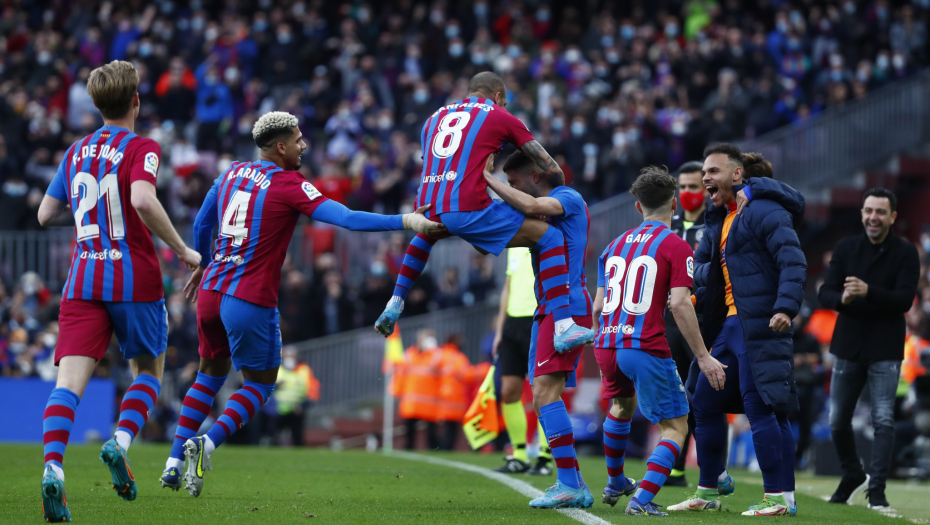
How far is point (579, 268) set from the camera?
6.77 m

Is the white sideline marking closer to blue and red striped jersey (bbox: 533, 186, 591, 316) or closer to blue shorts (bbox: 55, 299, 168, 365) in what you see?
blue and red striped jersey (bbox: 533, 186, 591, 316)

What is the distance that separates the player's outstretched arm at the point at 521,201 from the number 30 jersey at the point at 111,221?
1968 mm

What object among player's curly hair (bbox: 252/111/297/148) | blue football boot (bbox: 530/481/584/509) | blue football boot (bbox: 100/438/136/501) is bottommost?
blue football boot (bbox: 530/481/584/509)

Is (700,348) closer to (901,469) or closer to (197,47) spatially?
(901,469)

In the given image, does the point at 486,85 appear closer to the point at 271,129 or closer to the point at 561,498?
the point at 271,129

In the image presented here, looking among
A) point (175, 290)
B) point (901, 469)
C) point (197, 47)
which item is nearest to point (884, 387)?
point (901, 469)

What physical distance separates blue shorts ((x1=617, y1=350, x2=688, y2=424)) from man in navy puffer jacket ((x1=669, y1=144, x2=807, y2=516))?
1.77 ft

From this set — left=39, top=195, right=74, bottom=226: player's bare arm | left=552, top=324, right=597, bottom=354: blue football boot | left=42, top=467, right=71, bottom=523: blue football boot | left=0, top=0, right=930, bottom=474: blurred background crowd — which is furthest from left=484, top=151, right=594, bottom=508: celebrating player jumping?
left=0, top=0, right=930, bottom=474: blurred background crowd

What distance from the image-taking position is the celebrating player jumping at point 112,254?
19.2ft

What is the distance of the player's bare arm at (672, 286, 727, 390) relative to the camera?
20.6 feet

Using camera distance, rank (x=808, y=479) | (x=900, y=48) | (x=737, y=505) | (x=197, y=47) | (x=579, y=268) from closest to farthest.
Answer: (x=579, y=268)
(x=737, y=505)
(x=808, y=479)
(x=900, y=48)
(x=197, y=47)

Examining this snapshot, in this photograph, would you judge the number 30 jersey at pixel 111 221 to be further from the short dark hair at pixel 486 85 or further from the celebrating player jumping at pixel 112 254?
the short dark hair at pixel 486 85

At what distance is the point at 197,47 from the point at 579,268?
19.9 m

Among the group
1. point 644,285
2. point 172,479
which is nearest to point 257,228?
point 172,479
